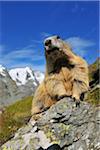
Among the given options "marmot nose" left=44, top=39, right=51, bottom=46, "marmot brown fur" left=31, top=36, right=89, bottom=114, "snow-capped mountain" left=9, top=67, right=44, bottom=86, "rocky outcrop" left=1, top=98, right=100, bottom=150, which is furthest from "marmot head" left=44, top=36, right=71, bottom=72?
"snow-capped mountain" left=9, top=67, right=44, bottom=86

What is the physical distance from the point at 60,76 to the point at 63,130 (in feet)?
8.15

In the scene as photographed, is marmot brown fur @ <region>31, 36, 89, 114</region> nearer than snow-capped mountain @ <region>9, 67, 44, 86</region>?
Yes

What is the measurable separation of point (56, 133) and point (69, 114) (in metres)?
0.63

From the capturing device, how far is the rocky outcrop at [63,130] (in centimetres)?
1093

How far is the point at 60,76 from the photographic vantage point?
1329cm

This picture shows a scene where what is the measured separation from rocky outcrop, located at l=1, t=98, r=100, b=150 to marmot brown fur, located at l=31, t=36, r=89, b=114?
0.95m

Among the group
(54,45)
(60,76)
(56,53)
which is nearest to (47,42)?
(54,45)

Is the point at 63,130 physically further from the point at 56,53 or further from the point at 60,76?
the point at 56,53

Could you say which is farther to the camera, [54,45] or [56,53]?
[56,53]

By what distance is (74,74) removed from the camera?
42.9 ft

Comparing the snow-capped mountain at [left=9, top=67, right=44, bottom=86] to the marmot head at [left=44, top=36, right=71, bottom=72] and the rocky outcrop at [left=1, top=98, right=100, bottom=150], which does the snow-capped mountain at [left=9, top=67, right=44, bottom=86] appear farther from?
the rocky outcrop at [left=1, top=98, right=100, bottom=150]

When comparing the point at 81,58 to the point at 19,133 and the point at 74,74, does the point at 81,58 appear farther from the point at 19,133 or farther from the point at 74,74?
the point at 19,133

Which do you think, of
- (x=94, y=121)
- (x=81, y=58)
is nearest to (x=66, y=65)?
(x=81, y=58)

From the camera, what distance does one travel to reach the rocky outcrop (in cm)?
1093
